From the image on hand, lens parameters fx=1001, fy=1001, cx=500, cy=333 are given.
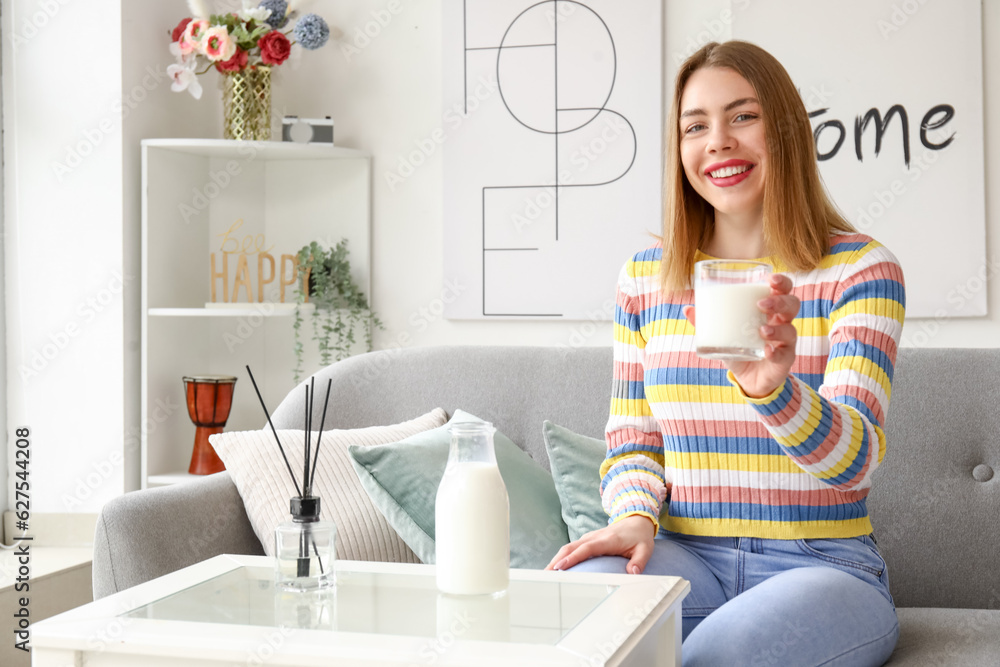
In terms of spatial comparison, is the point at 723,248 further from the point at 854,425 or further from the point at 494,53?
the point at 494,53

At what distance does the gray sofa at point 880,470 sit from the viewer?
156 cm

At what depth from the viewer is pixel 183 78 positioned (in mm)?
2846

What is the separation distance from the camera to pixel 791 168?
149 centimetres

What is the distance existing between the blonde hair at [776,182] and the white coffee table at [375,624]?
1.75 feet

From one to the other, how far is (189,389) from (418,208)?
851 mm

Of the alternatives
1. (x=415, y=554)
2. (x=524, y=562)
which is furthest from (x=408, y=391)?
(x=524, y=562)

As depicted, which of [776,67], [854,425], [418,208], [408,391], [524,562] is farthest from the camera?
[418,208]

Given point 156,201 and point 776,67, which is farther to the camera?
point 156,201

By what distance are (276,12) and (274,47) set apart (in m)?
0.16

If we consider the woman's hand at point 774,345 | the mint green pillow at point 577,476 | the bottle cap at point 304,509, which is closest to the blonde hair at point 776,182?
the woman's hand at point 774,345

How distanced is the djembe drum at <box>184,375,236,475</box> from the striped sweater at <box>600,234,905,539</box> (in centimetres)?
159

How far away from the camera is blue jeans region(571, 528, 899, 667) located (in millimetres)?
1175

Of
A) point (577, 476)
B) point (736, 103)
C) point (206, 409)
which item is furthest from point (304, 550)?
point (206, 409)

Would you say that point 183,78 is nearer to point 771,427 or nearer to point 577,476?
point 577,476
